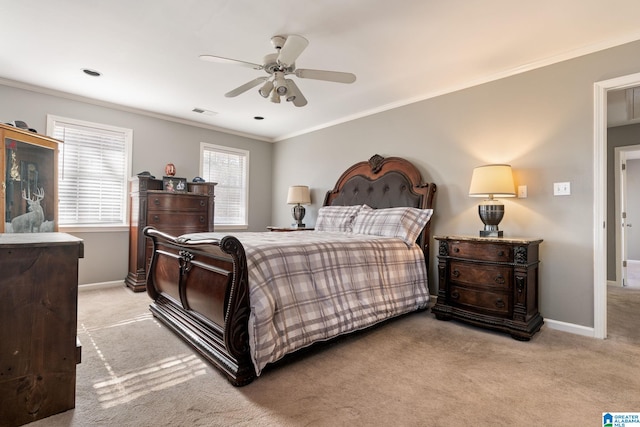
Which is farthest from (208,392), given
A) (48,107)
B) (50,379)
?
(48,107)

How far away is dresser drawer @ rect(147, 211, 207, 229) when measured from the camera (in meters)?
4.08

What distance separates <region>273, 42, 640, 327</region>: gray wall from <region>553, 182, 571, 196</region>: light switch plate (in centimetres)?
3

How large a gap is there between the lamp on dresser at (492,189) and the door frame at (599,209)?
60 cm

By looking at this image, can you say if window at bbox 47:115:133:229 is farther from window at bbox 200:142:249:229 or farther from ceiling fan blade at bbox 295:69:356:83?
ceiling fan blade at bbox 295:69:356:83

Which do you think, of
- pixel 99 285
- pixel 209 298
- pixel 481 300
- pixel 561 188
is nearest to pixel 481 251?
pixel 481 300

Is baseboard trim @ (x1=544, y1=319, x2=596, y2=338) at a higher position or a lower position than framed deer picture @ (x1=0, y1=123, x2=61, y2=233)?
lower

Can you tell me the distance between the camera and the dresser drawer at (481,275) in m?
2.63

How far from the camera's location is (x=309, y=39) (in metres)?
2.56

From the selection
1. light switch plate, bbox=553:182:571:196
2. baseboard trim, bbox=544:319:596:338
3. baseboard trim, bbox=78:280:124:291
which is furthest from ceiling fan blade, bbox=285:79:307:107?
baseboard trim, bbox=78:280:124:291

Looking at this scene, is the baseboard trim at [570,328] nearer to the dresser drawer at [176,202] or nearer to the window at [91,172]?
the dresser drawer at [176,202]

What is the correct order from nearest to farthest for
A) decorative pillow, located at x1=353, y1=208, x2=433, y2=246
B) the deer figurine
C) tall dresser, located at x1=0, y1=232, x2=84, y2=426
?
1. tall dresser, located at x1=0, y1=232, x2=84, y2=426
2. the deer figurine
3. decorative pillow, located at x1=353, y1=208, x2=433, y2=246

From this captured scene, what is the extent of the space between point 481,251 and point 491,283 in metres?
0.28

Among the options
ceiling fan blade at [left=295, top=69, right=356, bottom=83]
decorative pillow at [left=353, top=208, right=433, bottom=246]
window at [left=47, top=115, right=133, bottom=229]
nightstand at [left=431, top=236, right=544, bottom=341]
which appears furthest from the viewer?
window at [left=47, top=115, right=133, bottom=229]

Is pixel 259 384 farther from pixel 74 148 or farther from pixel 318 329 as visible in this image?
pixel 74 148
